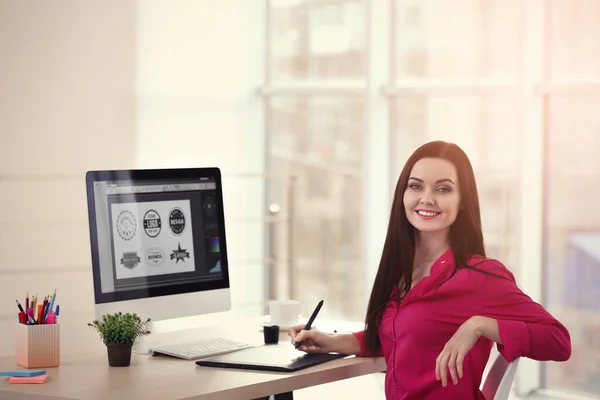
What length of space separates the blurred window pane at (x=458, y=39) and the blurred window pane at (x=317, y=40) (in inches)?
10.9

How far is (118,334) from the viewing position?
2.24 meters

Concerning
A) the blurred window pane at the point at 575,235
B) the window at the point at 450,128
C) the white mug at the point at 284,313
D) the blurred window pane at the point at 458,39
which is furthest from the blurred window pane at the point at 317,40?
the white mug at the point at 284,313

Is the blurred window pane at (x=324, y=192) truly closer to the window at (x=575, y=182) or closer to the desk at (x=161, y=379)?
the window at (x=575, y=182)

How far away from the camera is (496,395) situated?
1955mm

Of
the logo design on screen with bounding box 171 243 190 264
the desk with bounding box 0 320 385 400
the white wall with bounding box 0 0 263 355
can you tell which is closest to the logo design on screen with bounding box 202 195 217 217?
the logo design on screen with bounding box 171 243 190 264

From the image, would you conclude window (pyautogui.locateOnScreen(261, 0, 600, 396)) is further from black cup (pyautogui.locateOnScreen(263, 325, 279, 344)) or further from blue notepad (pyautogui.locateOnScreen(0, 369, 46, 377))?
blue notepad (pyautogui.locateOnScreen(0, 369, 46, 377))

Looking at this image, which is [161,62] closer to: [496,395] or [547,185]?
[547,185]

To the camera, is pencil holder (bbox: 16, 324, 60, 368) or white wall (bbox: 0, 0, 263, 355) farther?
white wall (bbox: 0, 0, 263, 355)

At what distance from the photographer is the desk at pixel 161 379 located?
1.97m

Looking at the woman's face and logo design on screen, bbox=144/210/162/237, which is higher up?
the woman's face

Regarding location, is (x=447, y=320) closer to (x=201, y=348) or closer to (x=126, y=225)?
(x=201, y=348)

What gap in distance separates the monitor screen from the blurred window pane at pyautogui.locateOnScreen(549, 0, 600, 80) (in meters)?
2.44

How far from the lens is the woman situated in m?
2.07

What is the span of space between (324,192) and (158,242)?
9.75ft
